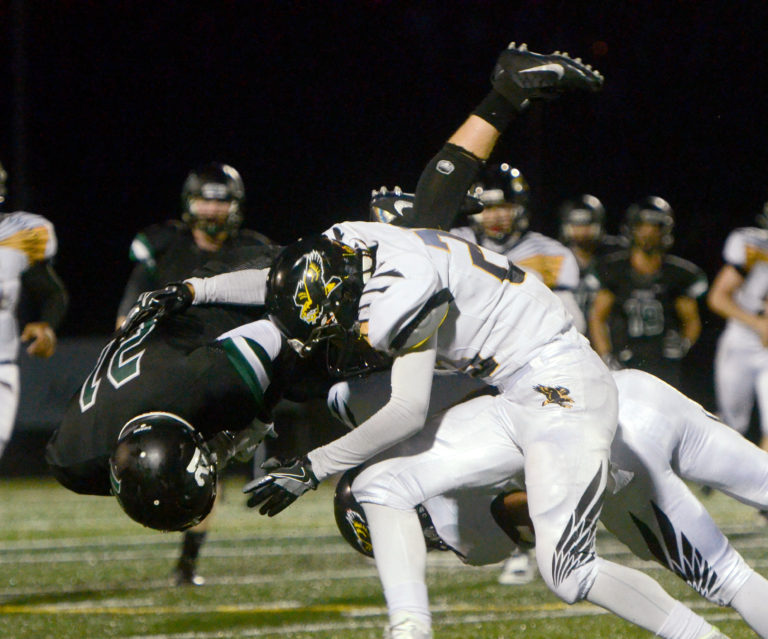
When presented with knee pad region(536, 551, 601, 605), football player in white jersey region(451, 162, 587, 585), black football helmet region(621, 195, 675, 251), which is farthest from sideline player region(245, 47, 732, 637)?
black football helmet region(621, 195, 675, 251)

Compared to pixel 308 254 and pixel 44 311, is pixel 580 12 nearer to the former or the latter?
pixel 44 311

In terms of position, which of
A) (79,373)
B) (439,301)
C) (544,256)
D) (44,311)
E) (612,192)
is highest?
(439,301)

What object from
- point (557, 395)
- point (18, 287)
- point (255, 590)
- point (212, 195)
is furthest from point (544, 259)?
point (557, 395)

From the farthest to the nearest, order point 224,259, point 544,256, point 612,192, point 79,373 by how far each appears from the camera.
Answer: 1. point 612,192
2. point 79,373
3. point 544,256
4. point 224,259

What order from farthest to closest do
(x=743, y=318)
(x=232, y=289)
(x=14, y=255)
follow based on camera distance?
(x=743, y=318), (x=14, y=255), (x=232, y=289)

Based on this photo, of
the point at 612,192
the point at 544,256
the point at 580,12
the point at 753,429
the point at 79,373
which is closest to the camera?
the point at 544,256

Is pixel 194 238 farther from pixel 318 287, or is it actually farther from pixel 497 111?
pixel 318 287

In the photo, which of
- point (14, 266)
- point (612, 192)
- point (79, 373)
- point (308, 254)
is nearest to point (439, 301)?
point (308, 254)

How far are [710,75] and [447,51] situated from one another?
8.54 feet

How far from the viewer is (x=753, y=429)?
9.95m

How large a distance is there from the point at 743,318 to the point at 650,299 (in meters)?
0.53

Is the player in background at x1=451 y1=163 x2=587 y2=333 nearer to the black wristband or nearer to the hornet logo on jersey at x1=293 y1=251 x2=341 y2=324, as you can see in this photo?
the black wristband

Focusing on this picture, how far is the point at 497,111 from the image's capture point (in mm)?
3561

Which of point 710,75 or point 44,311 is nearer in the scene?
point 44,311
